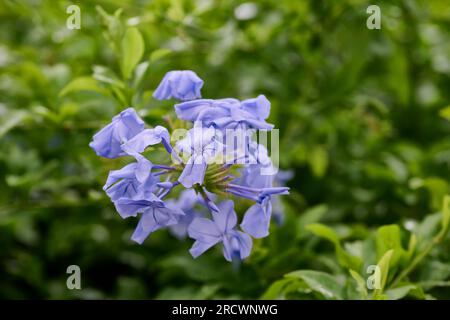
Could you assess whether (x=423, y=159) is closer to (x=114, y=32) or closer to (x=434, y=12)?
(x=434, y=12)

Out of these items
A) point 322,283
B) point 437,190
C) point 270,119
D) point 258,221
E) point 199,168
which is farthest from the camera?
point 270,119

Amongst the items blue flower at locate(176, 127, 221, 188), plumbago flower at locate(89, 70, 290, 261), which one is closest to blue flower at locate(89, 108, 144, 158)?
plumbago flower at locate(89, 70, 290, 261)

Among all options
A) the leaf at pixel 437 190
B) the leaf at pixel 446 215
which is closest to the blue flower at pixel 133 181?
the leaf at pixel 446 215

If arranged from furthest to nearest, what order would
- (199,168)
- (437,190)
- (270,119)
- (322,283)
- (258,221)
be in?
1. (270,119)
2. (437,190)
3. (322,283)
4. (258,221)
5. (199,168)

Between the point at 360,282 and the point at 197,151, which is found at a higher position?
the point at 197,151

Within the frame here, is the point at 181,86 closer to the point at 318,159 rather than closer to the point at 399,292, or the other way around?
the point at 399,292

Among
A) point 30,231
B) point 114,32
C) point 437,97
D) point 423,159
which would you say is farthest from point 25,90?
point 437,97

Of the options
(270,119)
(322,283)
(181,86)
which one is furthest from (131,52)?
(322,283)

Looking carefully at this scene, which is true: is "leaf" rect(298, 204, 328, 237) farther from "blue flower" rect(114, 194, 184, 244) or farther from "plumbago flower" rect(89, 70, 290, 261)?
"blue flower" rect(114, 194, 184, 244)
